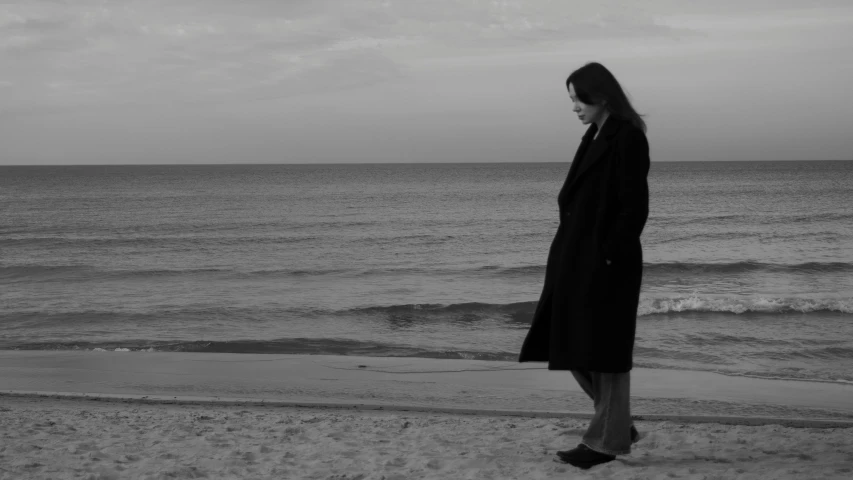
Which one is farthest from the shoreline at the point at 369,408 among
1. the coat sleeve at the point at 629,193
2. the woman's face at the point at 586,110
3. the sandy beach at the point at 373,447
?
the woman's face at the point at 586,110

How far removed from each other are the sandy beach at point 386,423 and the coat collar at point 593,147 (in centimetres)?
141

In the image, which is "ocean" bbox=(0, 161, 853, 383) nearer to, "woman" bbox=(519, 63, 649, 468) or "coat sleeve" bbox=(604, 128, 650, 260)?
"woman" bbox=(519, 63, 649, 468)

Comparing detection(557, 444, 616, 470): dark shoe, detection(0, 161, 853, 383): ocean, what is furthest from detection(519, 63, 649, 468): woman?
detection(0, 161, 853, 383): ocean

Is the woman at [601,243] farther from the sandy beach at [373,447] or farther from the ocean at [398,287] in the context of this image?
the ocean at [398,287]

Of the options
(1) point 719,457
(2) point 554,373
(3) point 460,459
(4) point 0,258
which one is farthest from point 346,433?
(4) point 0,258

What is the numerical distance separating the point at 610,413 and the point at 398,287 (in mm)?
11622

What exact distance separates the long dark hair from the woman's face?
0.11ft

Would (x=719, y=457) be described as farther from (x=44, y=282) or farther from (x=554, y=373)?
(x=44, y=282)

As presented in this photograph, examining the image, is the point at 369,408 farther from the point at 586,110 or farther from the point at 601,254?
the point at 586,110

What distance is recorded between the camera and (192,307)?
12.8m

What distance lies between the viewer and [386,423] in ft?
16.9

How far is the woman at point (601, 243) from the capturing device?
133 inches

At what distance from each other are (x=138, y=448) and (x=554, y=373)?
438 cm

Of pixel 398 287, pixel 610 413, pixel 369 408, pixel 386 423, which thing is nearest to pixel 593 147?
pixel 610 413
